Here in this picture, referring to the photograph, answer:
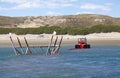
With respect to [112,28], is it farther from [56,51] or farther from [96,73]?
[96,73]

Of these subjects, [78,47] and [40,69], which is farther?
[78,47]

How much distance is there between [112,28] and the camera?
404ft

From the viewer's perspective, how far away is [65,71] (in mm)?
37031

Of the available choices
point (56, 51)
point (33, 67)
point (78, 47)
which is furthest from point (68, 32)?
point (33, 67)

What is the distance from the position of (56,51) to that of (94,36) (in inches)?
1949

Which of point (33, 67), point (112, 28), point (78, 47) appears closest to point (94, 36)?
point (112, 28)

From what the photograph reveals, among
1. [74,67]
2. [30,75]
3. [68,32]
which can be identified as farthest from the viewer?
[68,32]

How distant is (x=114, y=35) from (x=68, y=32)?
1277cm

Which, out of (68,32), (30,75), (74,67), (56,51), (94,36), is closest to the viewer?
(30,75)

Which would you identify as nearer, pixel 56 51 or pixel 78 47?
pixel 56 51

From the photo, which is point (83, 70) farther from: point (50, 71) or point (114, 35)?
point (114, 35)

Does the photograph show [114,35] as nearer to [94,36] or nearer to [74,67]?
[94,36]

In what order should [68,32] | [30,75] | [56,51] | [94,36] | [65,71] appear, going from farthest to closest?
1. [68,32]
2. [94,36]
3. [56,51]
4. [65,71]
5. [30,75]

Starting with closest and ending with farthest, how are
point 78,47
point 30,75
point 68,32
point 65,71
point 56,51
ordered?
point 30,75, point 65,71, point 56,51, point 78,47, point 68,32
